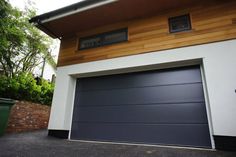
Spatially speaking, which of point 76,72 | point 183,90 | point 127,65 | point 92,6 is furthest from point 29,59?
point 183,90

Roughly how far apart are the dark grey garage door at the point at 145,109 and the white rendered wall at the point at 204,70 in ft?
0.72

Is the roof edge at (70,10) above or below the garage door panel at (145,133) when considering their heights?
above

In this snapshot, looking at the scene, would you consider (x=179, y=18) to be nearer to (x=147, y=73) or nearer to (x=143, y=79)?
(x=147, y=73)

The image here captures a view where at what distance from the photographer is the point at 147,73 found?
3328mm

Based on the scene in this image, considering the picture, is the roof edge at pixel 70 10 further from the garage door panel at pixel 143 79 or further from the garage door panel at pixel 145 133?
the garage door panel at pixel 145 133

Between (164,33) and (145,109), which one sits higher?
(164,33)

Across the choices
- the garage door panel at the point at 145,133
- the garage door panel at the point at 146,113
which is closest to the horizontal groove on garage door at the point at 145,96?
the garage door panel at the point at 146,113

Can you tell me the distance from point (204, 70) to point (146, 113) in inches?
54.0

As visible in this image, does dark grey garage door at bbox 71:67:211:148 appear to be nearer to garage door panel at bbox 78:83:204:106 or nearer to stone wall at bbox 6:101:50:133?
garage door panel at bbox 78:83:204:106

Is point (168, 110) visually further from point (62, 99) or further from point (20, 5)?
point (20, 5)

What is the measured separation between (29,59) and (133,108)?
7.26 m

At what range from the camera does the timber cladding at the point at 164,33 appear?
2.85m

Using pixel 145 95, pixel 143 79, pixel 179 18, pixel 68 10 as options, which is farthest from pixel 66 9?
pixel 145 95

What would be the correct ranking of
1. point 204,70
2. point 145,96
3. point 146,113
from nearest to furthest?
point 204,70 < point 146,113 < point 145,96
